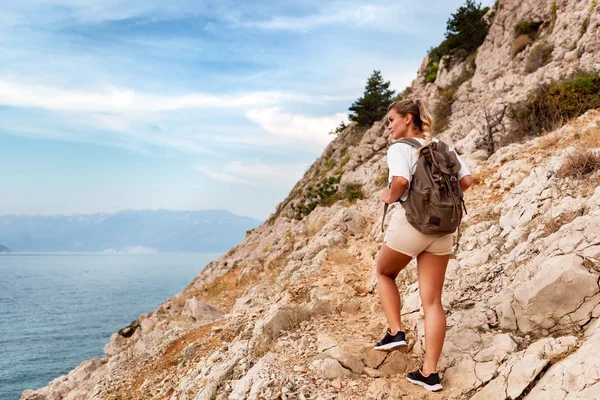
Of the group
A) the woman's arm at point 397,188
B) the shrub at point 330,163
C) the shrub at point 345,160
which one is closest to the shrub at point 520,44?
the shrub at point 345,160

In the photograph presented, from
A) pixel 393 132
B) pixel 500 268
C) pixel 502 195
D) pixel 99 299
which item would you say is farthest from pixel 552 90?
pixel 99 299

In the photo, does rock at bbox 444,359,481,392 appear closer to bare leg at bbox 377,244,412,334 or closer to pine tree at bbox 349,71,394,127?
bare leg at bbox 377,244,412,334

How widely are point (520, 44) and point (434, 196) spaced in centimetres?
2146

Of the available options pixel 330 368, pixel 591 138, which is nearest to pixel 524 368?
pixel 330 368

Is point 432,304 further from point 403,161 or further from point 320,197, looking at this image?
point 320,197

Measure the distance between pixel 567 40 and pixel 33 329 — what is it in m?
70.0

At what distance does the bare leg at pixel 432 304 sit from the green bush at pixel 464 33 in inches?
1039

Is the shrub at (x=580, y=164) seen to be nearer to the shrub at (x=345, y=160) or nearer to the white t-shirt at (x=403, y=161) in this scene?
the white t-shirt at (x=403, y=161)

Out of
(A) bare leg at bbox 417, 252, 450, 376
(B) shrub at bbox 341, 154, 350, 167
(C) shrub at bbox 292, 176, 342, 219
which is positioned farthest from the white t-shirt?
(B) shrub at bbox 341, 154, 350, 167

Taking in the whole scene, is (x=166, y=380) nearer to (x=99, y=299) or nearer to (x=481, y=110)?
(x=481, y=110)

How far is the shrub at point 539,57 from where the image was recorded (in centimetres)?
1797

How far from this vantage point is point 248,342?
6004 mm

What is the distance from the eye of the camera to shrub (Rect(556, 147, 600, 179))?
6.46 metres

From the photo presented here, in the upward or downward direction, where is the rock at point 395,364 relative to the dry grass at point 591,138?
downward
